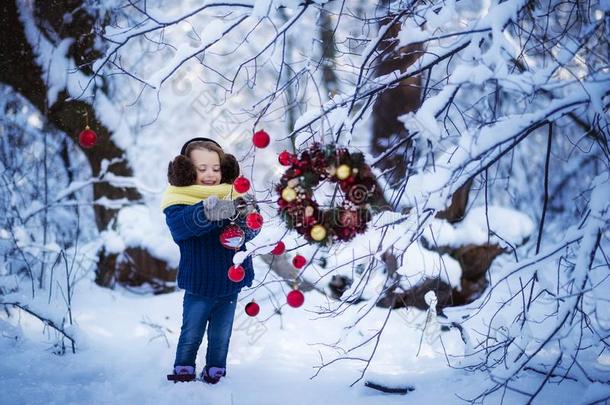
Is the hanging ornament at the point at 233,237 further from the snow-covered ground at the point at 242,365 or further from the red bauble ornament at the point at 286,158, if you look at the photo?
the snow-covered ground at the point at 242,365

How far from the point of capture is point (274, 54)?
2.12 m

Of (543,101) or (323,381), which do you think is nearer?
(323,381)

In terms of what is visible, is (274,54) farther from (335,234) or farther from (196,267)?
(196,267)

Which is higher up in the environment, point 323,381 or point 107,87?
point 107,87

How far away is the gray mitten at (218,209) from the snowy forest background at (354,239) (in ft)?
0.71

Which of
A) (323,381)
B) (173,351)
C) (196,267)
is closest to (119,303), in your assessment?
(173,351)

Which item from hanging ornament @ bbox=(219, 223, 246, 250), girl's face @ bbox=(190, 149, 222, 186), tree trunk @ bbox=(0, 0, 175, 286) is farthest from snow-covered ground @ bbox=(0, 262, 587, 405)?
tree trunk @ bbox=(0, 0, 175, 286)

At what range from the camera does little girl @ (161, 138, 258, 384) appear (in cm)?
242

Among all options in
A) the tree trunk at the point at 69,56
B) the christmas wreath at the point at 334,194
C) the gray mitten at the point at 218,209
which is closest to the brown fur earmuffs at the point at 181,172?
the gray mitten at the point at 218,209

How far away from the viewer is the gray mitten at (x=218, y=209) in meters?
2.18

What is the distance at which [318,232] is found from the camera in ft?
5.54

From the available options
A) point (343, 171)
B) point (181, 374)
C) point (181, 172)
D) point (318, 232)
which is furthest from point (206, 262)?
point (343, 171)

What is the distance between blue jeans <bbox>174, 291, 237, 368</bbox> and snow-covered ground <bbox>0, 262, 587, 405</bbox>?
155mm

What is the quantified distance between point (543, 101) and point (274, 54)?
253 inches
